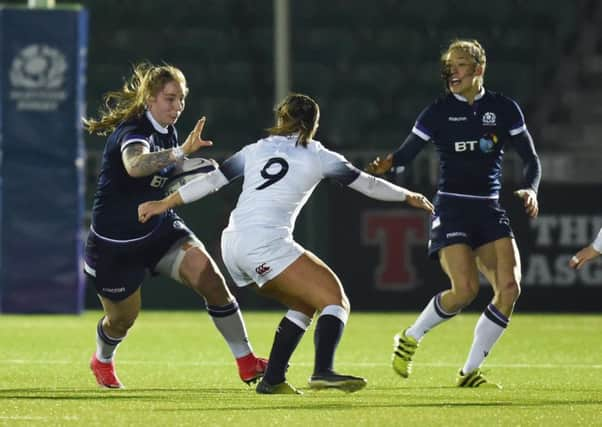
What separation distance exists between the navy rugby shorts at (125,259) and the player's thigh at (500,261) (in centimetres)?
180

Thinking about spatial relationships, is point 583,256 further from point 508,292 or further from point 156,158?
point 156,158

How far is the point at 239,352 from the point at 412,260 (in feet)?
26.3

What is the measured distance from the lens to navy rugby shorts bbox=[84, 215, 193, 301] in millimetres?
8938

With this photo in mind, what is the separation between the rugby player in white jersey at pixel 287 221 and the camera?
827cm

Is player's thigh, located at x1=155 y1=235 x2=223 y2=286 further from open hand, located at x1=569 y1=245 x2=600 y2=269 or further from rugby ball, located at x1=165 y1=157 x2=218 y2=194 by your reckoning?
open hand, located at x1=569 y1=245 x2=600 y2=269

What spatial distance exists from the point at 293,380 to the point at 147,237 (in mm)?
1274

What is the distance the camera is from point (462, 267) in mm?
9328

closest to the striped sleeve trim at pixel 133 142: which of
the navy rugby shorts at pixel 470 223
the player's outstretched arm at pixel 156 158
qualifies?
the player's outstretched arm at pixel 156 158

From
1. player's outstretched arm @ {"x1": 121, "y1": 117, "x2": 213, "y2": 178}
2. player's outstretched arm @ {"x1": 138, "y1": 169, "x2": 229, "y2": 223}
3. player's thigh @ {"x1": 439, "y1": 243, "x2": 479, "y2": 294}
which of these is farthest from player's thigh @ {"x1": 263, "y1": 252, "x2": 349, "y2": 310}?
player's thigh @ {"x1": 439, "y1": 243, "x2": 479, "y2": 294}

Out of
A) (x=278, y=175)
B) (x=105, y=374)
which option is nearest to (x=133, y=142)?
(x=278, y=175)

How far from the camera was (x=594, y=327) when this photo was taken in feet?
48.8

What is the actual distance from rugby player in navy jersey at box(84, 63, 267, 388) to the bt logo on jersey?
1611mm

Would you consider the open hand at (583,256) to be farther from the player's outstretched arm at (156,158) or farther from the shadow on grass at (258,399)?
the player's outstretched arm at (156,158)

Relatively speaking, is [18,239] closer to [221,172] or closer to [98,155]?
[98,155]
